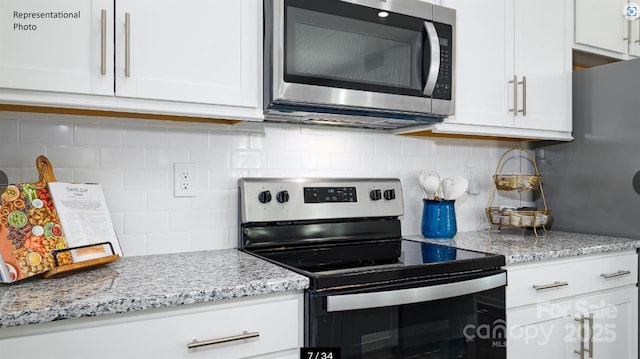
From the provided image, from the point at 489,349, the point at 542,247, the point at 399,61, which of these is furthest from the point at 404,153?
the point at 489,349

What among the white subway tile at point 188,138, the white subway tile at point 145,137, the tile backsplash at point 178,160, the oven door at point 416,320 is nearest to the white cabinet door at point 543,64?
the tile backsplash at point 178,160

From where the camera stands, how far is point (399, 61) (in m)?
1.69

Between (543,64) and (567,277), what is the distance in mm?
994

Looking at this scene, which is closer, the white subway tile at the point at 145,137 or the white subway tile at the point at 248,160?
the white subway tile at the point at 145,137

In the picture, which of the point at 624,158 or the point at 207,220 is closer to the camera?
the point at 207,220

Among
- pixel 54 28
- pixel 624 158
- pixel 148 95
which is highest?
pixel 54 28

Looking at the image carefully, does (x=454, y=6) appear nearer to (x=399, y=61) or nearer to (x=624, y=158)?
(x=399, y=61)

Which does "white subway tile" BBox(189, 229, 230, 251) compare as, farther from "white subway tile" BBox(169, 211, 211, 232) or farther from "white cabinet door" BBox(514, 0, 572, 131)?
"white cabinet door" BBox(514, 0, 572, 131)

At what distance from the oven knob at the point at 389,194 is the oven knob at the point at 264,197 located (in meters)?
0.54

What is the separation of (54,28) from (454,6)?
145 centimetres

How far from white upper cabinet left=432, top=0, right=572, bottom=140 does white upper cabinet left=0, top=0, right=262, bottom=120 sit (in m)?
→ 0.88

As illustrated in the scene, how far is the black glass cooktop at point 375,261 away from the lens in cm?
125

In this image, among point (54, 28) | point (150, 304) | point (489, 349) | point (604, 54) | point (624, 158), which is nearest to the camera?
point (150, 304)

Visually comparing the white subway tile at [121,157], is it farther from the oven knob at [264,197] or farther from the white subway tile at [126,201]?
the oven knob at [264,197]
